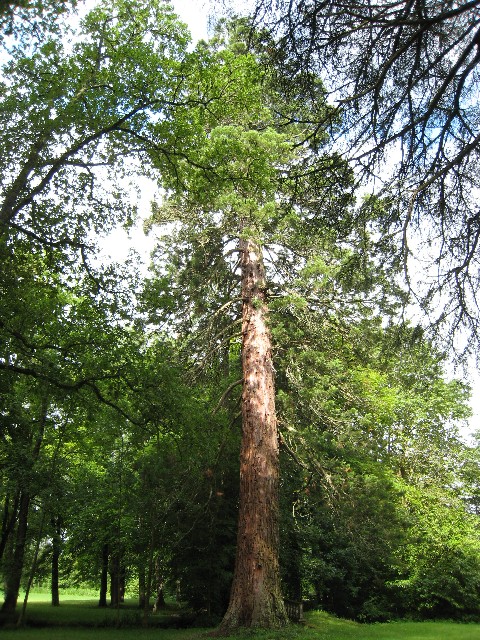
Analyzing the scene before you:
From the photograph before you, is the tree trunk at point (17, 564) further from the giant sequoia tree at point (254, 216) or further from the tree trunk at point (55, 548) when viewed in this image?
the giant sequoia tree at point (254, 216)

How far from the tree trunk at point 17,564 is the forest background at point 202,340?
0.10m

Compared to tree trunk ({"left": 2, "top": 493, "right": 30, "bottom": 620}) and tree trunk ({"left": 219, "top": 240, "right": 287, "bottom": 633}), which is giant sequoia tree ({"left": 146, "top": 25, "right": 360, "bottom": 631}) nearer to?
tree trunk ({"left": 219, "top": 240, "right": 287, "bottom": 633})

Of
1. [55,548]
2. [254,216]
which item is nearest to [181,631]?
[55,548]

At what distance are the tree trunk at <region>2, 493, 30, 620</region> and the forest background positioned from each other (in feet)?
0.32

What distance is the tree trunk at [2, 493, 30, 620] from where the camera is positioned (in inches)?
517

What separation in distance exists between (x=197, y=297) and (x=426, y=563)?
13223 mm

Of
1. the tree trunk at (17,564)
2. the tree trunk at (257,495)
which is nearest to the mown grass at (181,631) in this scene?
the tree trunk at (257,495)

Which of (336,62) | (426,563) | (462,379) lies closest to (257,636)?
(462,379)

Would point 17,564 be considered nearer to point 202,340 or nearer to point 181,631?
point 181,631

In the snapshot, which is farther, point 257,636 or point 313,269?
point 313,269

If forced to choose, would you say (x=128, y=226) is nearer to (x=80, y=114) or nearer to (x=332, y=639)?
(x=80, y=114)

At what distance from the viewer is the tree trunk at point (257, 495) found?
7.43 metres

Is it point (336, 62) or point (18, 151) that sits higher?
point (18, 151)

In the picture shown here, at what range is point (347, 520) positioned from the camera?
11.1 metres
